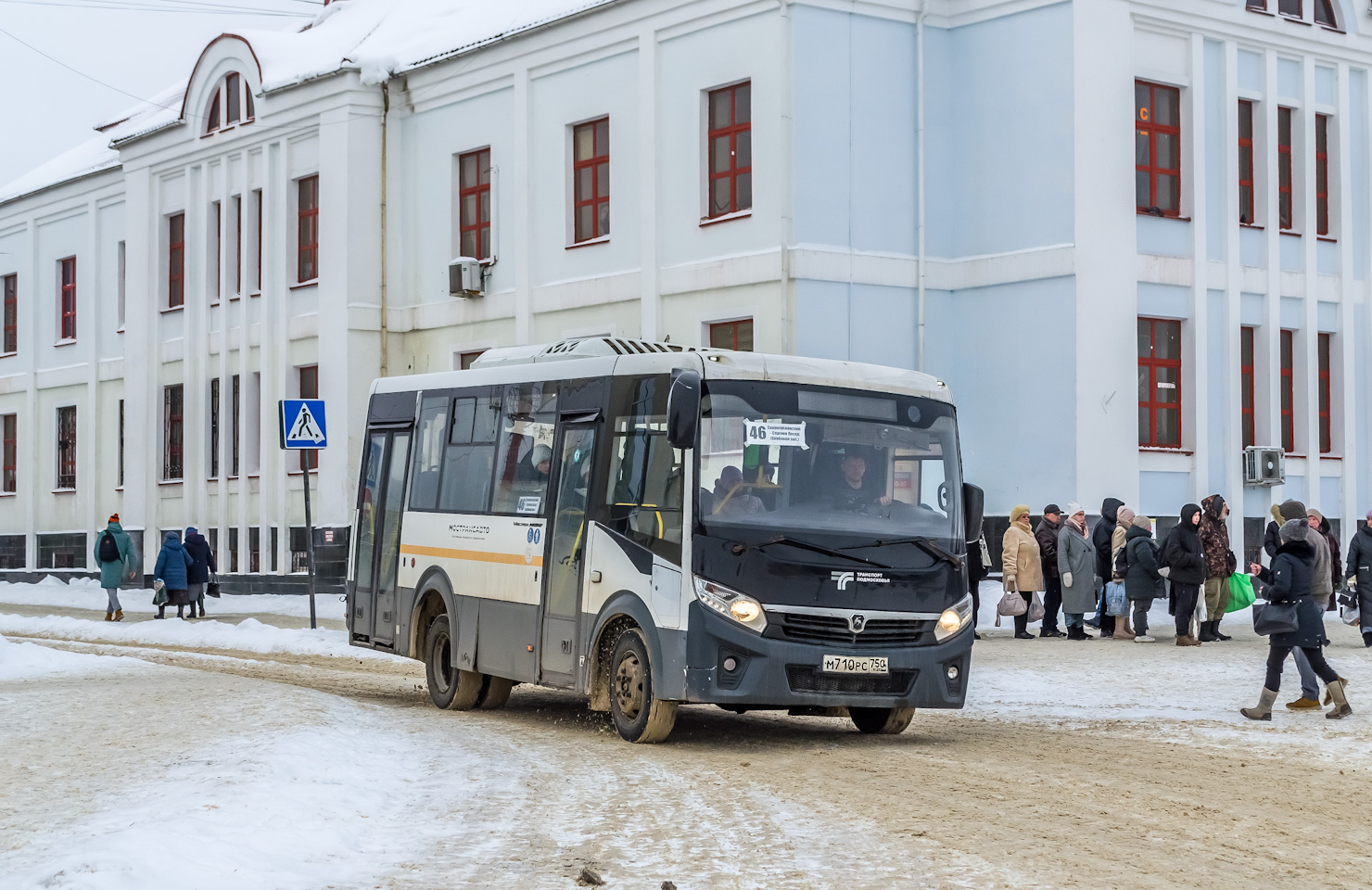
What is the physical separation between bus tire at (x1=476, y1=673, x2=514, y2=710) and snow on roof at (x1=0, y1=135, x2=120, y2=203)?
2954 cm

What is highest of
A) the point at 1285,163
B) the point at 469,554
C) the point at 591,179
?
the point at 1285,163

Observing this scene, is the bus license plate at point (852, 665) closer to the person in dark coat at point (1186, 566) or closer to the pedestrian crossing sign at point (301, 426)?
the person in dark coat at point (1186, 566)

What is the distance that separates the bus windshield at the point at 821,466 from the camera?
1241 cm

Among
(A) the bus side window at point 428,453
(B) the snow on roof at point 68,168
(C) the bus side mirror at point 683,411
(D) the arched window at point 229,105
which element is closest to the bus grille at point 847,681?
(C) the bus side mirror at point 683,411

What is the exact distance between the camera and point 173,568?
28.9 meters

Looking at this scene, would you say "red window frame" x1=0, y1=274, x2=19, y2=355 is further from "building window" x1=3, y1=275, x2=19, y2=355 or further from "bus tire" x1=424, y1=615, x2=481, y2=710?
"bus tire" x1=424, y1=615, x2=481, y2=710

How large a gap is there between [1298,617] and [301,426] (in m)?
12.7

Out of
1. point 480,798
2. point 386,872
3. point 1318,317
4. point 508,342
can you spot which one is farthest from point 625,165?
point 386,872

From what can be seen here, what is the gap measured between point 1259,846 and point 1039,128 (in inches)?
780

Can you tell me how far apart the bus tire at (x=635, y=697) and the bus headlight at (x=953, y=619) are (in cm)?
195

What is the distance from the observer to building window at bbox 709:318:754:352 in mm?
27414

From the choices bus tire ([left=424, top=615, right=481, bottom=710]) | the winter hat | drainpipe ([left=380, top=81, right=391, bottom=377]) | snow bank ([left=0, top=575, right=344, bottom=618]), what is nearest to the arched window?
drainpipe ([left=380, top=81, right=391, bottom=377])

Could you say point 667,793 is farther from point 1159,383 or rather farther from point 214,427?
point 214,427

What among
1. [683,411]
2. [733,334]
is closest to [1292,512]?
[683,411]
